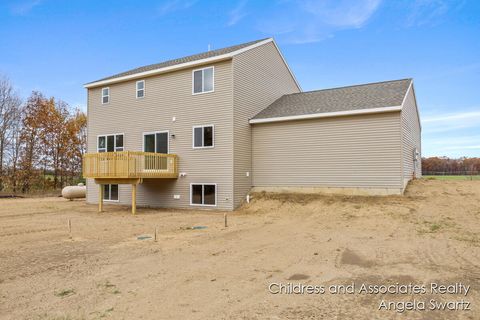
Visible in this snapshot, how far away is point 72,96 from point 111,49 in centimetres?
1273

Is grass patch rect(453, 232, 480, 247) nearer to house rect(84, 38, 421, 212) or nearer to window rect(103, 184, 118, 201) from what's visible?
house rect(84, 38, 421, 212)

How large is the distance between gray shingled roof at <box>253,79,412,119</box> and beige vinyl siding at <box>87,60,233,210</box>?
2.29 meters

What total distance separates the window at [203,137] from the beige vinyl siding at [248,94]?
120 centimetres

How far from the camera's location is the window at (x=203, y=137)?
49.2 feet

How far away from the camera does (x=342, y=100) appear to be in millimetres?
14867

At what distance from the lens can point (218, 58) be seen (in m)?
14.6

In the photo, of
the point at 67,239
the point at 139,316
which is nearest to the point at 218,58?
the point at 67,239

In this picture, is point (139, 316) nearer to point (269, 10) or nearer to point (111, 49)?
point (269, 10)

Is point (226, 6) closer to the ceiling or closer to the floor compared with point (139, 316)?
closer to the ceiling

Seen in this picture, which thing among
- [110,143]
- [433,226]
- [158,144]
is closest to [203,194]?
[158,144]

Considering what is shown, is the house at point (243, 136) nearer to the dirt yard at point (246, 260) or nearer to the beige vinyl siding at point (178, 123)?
the beige vinyl siding at point (178, 123)

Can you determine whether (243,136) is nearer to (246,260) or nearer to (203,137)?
(203,137)

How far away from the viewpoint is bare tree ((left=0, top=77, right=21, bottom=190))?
92.8 feet

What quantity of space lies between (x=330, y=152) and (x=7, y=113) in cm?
2841
